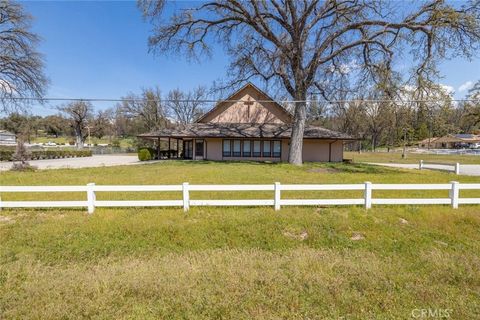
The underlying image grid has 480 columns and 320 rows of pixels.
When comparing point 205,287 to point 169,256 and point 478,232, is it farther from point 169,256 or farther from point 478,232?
point 478,232

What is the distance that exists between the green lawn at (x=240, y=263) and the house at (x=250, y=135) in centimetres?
1764

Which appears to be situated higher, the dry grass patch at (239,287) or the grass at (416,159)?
the dry grass patch at (239,287)

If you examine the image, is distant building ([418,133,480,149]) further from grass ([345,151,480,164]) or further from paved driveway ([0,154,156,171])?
paved driveway ([0,154,156,171])

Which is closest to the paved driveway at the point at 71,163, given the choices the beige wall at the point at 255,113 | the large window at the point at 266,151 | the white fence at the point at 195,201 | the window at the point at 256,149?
the beige wall at the point at 255,113

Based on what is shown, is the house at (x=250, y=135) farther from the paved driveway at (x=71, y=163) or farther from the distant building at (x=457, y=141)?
the distant building at (x=457, y=141)

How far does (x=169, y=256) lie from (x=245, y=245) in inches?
61.3

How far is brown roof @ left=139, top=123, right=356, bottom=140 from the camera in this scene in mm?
23672

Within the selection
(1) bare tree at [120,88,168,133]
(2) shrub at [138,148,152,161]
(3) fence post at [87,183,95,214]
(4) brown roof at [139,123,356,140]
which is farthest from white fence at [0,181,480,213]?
(1) bare tree at [120,88,168,133]

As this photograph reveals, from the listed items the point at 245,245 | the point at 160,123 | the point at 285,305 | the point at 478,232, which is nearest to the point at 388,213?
the point at 478,232

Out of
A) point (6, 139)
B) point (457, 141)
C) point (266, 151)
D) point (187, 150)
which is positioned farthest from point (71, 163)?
point (457, 141)

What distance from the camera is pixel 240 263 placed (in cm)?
448

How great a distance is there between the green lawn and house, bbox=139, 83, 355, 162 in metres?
17.6

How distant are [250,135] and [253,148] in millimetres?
1932

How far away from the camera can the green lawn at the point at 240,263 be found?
3.29 metres
